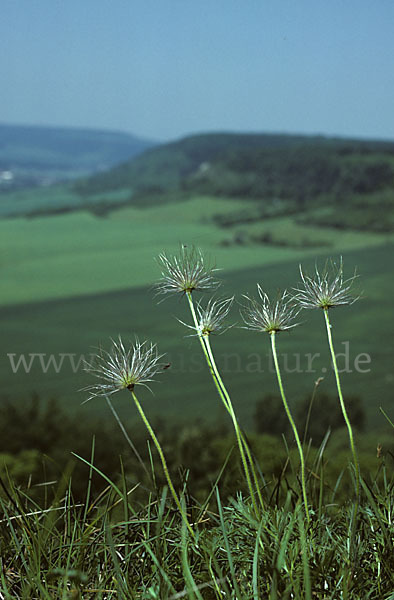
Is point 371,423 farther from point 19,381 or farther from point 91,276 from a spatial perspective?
point 91,276

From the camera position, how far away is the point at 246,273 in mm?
55031

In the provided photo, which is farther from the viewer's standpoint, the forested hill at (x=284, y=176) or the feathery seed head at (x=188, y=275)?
the forested hill at (x=284, y=176)

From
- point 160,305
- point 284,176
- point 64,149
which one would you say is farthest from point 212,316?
point 64,149

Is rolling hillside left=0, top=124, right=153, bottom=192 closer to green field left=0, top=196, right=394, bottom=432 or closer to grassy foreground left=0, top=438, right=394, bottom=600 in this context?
green field left=0, top=196, right=394, bottom=432

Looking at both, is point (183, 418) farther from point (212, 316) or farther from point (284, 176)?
point (284, 176)

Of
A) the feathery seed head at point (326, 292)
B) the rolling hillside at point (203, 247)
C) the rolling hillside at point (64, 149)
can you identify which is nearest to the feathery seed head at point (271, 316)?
the feathery seed head at point (326, 292)

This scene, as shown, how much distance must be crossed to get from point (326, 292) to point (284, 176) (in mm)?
78436

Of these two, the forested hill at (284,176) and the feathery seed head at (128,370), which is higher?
the forested hill at (284,176)

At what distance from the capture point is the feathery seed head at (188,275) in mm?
1110

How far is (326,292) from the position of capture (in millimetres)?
1117

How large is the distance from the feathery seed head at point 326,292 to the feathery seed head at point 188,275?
0.52 feet

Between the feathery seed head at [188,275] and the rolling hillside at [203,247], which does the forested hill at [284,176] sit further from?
the feathery seed head at [188,275]

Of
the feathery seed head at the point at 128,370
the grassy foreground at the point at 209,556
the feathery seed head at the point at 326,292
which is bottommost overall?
the grassy foreground at the point at 209,556

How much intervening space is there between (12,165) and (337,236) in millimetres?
56493
